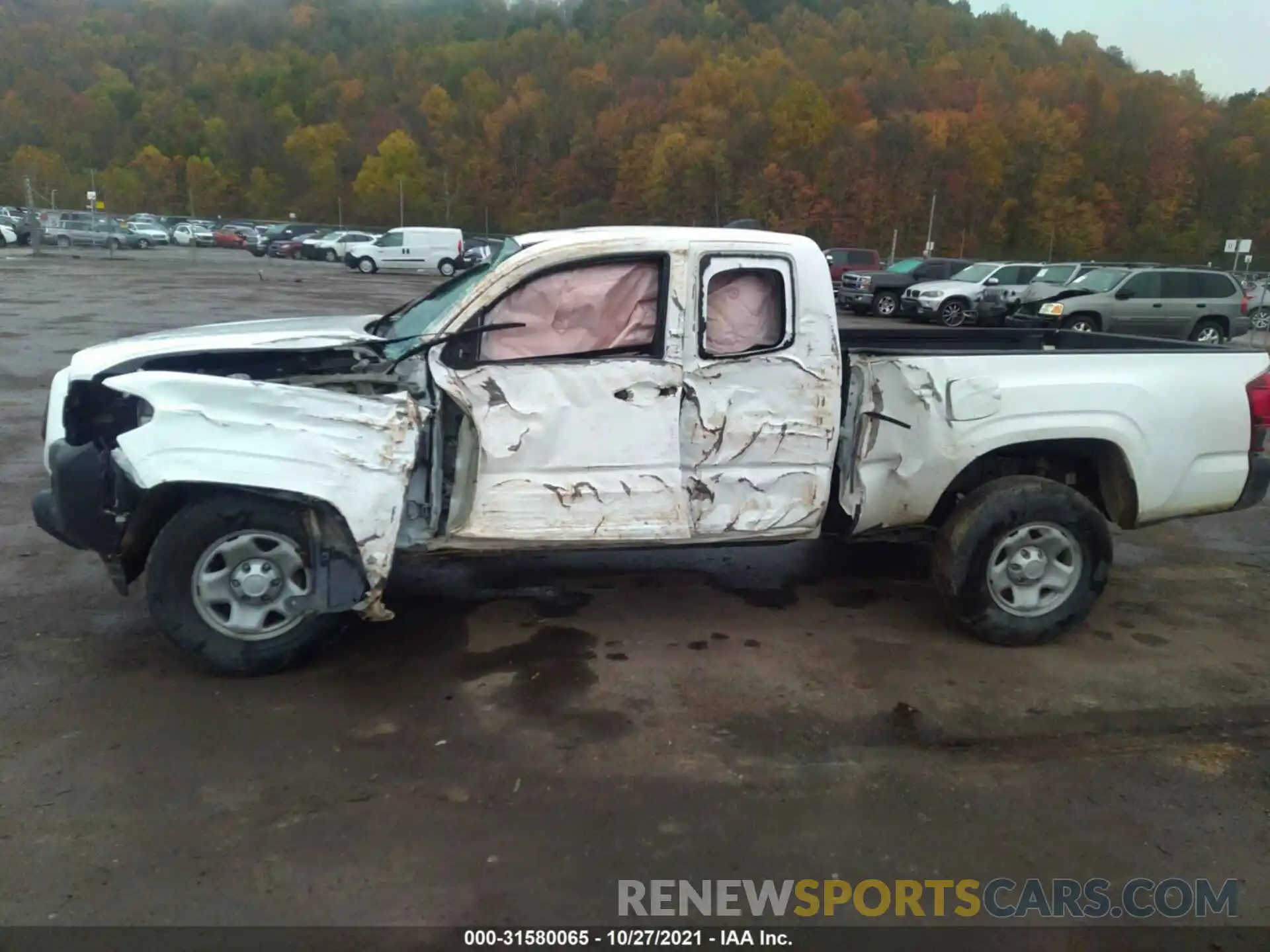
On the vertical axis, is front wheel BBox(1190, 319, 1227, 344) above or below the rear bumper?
above

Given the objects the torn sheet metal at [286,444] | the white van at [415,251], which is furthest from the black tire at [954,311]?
the torn sheet metal at [286,444]

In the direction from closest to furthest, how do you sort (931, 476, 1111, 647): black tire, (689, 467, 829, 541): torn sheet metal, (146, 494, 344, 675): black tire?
(146, 494, 344, 675): black tire → (689, 467, 829, 541): torn sheet metal → (931, 476, 1111, 647): black tire

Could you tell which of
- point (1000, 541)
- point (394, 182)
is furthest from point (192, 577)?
point (394, 182)

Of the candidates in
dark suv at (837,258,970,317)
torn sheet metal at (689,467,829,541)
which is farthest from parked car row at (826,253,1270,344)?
torn sheet metal at (689,467,829,541)

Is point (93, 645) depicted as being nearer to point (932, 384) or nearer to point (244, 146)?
point (932, 384)

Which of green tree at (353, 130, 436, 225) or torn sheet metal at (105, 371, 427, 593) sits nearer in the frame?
torn sheet metal at (105, 371, 427, 593)

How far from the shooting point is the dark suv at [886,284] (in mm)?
26406

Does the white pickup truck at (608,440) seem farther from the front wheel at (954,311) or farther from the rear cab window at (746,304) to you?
the front wheel at (954,311)

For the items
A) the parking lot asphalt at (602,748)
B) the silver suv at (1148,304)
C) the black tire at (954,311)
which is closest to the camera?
the parking lot asphalt at (602,748)

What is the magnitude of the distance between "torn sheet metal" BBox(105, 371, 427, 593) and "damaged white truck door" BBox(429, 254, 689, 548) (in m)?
Result: 0.32

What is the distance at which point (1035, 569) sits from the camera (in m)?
4.91

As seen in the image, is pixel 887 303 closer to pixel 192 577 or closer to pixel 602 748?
pixel 602 748

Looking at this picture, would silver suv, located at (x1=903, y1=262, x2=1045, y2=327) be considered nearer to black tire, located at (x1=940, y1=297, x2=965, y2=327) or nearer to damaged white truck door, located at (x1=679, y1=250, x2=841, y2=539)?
black tire, located at (x1=940, y1=297, x2=965, y2=327)

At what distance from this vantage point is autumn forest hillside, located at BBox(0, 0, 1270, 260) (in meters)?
77.7
